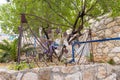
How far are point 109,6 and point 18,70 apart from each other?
12.2 feet

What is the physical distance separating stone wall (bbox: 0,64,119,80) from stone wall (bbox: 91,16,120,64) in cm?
292

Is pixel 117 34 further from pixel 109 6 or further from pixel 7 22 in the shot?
pixel 7 22

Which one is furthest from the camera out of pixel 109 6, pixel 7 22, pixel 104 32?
pixel 7 22

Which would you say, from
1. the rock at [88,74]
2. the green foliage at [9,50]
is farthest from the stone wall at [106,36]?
the rock at [88,74]

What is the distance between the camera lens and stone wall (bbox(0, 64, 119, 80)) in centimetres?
407

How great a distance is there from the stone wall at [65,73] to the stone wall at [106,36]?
292 centimetres

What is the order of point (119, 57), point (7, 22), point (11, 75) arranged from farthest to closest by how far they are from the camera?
1. point (7, 22)
2. point (119, 57)
3. point (11, 75)

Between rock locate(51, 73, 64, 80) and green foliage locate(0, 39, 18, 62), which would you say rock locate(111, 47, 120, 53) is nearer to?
rock locate(51, 73, 64, 80)

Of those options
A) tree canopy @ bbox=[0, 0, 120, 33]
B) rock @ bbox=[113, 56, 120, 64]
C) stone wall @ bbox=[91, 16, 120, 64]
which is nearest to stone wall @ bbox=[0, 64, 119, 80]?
tree canopy @ bbox=[0, 0, 120, 33]

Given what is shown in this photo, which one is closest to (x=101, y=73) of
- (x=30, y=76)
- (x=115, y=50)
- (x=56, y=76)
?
(x=56, y=76)

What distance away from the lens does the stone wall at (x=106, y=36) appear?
750cm

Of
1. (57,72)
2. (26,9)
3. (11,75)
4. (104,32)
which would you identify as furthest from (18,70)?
(104,32)

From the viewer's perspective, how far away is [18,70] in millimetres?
4250

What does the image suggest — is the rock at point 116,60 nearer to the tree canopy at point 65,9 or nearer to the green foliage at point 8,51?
the tree canopy at point 65,9
